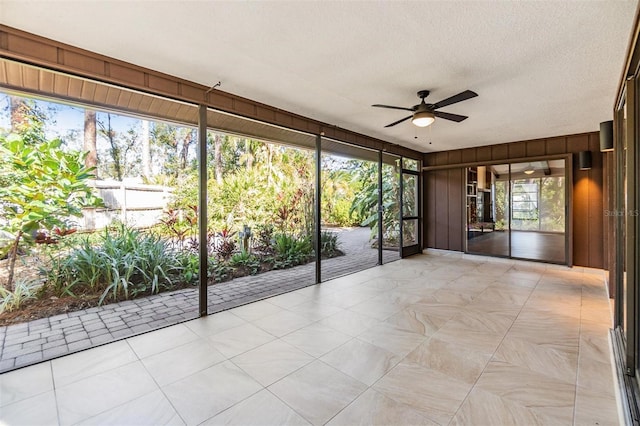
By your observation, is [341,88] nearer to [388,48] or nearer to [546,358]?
[388,48]

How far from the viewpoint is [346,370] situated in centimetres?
227

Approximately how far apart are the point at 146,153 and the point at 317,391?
505cm

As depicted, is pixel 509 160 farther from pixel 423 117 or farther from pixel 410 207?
pixel 423 117

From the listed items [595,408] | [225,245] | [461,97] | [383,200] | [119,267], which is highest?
[461,97]

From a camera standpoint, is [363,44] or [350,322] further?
[350,322]

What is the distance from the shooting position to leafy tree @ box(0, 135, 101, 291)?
339 centimetres

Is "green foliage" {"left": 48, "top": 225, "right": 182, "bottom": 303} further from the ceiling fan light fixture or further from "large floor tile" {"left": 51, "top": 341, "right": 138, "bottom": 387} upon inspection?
the ceiling fan light fixture

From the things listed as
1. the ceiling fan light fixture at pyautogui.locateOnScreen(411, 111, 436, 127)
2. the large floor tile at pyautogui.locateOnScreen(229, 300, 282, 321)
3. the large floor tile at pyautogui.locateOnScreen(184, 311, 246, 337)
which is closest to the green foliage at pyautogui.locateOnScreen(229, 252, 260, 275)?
the large floor tile at pyautogui.locateOnScreen(229, 300, 282, 321)

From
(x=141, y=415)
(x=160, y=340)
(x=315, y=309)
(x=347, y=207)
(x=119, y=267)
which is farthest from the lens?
(x=347, y=207)

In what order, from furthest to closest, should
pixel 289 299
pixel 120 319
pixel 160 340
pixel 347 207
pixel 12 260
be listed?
pixel 347 207
pixel 289 299
pixel 12 260
pixel 120 319
pixel 160 340

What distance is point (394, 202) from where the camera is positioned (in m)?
7.30

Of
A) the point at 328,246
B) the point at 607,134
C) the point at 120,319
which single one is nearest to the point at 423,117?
the point at 607,134

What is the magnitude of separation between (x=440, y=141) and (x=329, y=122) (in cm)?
283

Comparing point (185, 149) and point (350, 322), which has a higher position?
point (185, 149)
